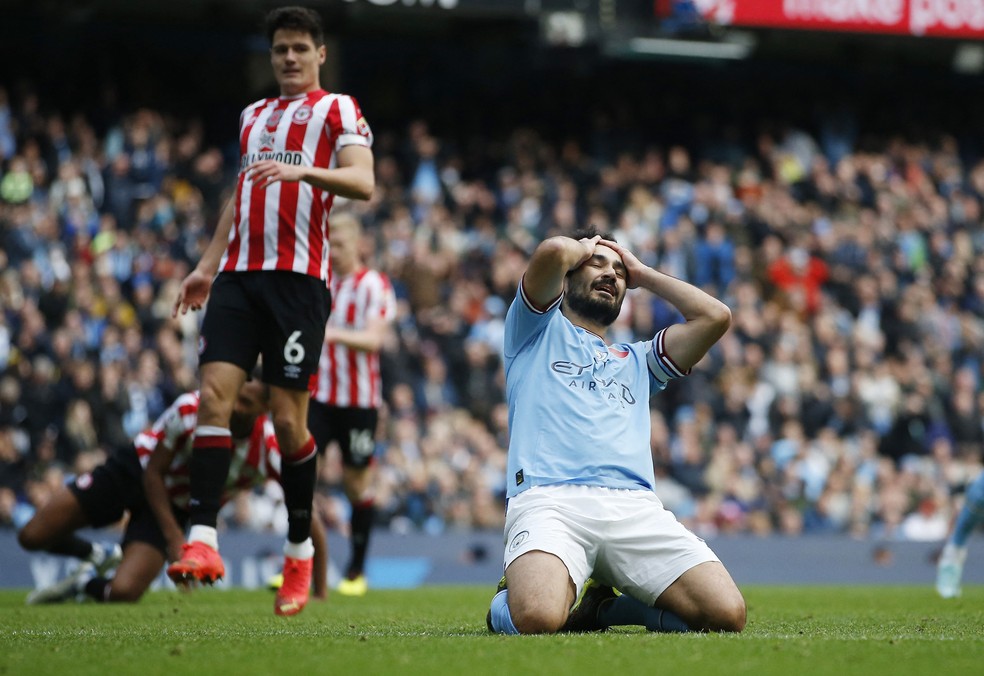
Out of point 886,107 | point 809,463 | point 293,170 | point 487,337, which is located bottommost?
point 809,463

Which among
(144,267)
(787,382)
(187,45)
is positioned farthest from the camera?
(187,45)

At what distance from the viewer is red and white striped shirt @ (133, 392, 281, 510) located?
312 inches

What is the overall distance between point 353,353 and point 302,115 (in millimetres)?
3321

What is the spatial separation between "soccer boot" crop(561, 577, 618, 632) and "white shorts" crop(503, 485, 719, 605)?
0.92 ft

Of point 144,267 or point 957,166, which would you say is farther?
point 957,166

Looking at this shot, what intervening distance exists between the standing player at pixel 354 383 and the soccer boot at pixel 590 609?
393 cm

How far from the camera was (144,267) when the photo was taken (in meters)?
14.9

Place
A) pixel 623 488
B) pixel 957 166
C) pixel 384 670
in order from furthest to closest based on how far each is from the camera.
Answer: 1. pixel 957 166
2. pixel 623 488
3. pixel 384 670

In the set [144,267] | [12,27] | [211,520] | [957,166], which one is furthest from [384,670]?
[957,166]

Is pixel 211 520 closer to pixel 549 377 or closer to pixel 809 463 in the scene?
pixel 549 377

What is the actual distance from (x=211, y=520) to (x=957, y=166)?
61.9 ft

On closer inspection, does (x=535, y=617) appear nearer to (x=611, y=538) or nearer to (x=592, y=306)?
(x=611, y=538)

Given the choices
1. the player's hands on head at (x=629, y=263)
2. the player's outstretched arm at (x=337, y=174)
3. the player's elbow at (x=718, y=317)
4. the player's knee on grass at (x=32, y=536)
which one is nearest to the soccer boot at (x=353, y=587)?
the player's knee on grass at (x=32, y=536)

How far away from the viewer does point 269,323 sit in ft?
20.7
